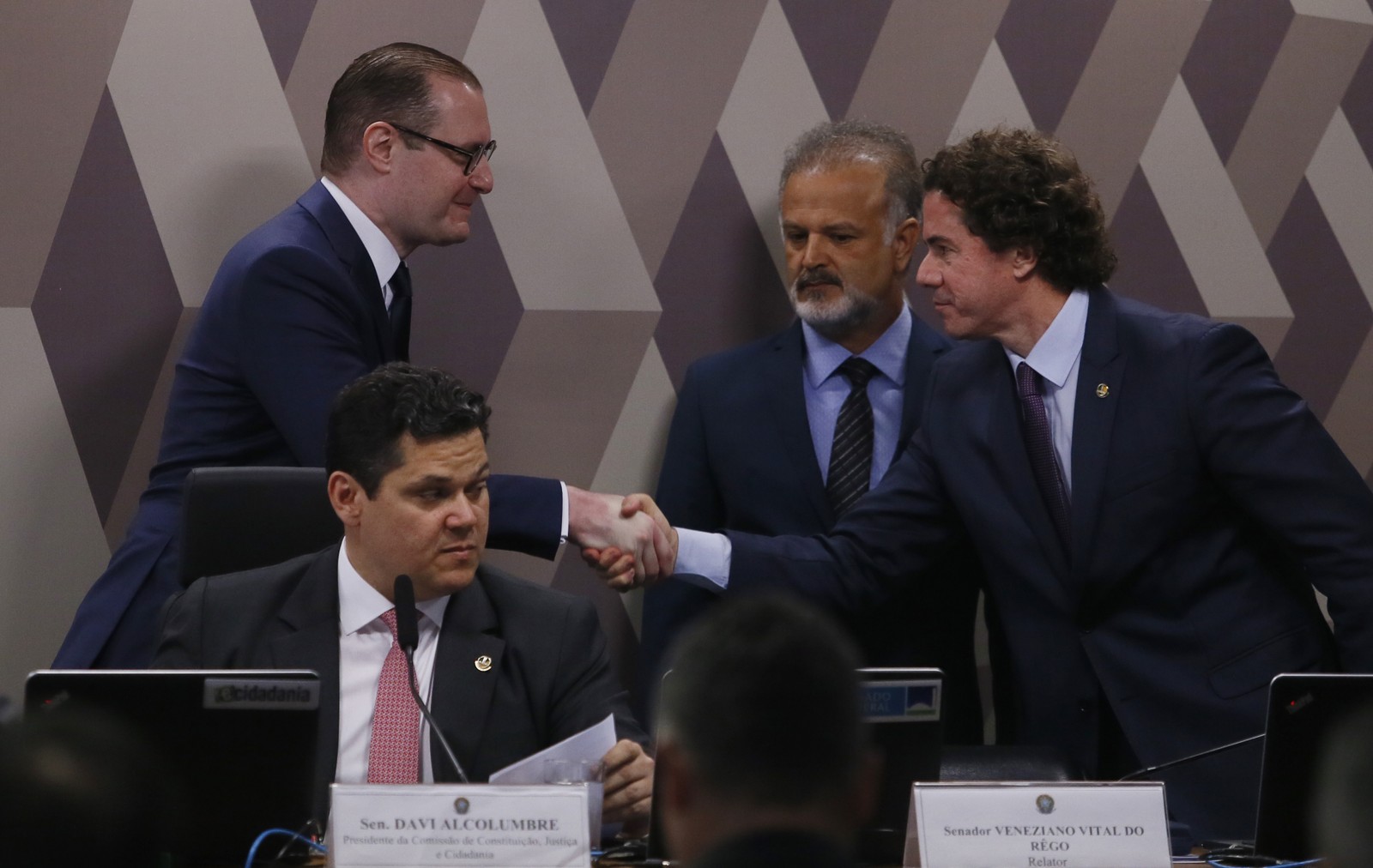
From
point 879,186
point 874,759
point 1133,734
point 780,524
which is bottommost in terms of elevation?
point 874,759

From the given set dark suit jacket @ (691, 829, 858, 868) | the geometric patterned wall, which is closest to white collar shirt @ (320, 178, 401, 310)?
the geometric patterned wall

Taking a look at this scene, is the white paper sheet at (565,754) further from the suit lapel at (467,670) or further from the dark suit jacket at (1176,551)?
the dark suit jacket at (1176,551)

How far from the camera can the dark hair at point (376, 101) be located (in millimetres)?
3080

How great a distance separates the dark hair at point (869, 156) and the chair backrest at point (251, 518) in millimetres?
1406

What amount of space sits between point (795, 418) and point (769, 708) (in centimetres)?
242

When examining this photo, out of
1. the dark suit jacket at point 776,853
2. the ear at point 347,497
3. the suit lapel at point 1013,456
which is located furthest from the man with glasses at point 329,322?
the dark suit jacket at point 776,853

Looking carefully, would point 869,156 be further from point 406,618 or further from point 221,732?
point 221,732

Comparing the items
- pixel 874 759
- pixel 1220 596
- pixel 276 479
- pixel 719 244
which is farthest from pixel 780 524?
pixel 874 759

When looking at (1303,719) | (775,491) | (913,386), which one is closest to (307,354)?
(775,491)

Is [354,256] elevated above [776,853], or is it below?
above

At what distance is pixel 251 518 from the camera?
2.54m

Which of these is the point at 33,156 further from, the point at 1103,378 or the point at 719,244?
the point at 1103,378

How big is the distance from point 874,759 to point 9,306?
2660mm

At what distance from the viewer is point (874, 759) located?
1051 mm
